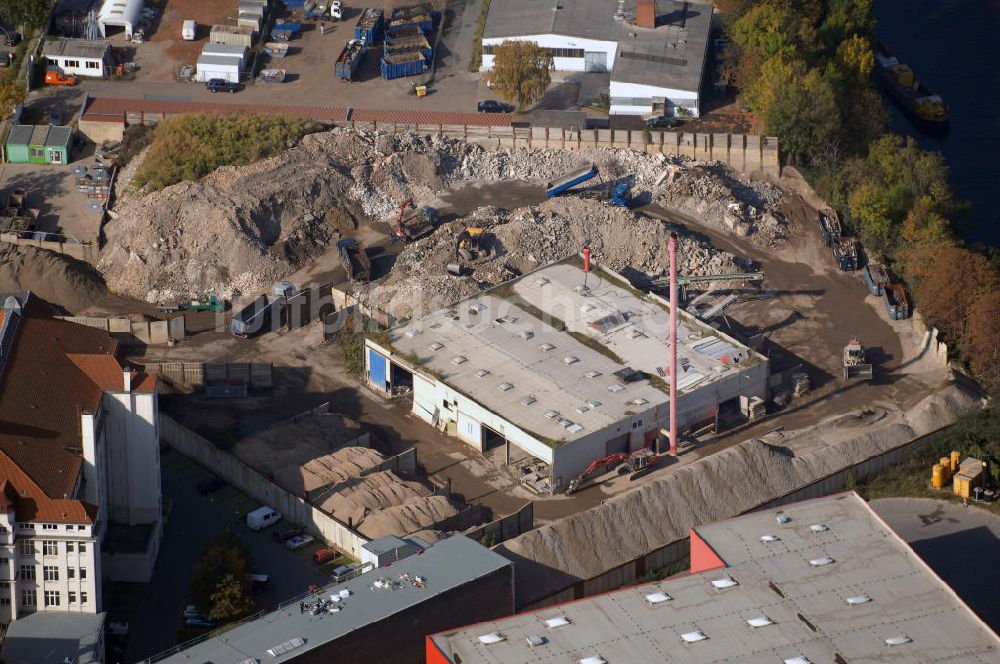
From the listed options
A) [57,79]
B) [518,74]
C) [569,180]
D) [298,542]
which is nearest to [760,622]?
[298,542]

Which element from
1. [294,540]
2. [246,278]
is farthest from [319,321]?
[294,540]

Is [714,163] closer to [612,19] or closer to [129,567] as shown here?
[612,19]

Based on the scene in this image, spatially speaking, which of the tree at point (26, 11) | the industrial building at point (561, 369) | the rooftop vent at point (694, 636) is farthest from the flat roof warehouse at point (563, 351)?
the tree at point (26, 11)

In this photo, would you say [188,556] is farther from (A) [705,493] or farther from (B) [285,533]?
(A) [705,493]

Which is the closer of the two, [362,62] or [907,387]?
[907,387]

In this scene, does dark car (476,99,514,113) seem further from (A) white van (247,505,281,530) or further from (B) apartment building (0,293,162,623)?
(A) white van (247,505,281,530)

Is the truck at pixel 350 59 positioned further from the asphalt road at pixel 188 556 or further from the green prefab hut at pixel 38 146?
the asphalt road at pixel 188 556
